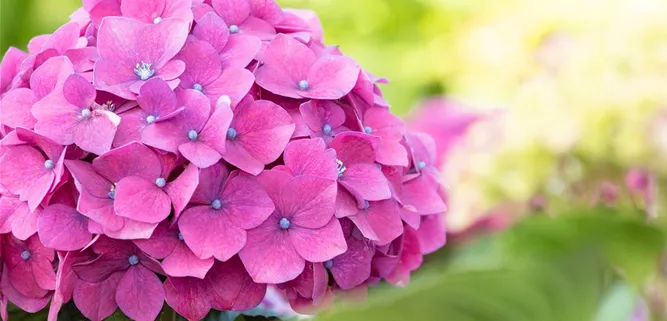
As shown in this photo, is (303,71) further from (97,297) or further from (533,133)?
(533,133)

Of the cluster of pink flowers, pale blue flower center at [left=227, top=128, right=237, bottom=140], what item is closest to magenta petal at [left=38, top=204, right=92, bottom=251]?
the cluster of pink flowers

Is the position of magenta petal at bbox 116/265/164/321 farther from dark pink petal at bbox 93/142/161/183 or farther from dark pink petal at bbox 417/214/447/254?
dark pink petal at bbox 417/214/447/254

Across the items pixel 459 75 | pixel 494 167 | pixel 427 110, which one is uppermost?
pixel 494 167

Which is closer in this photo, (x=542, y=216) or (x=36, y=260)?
(x=542, y=216)

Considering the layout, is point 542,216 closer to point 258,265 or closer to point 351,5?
point 258,265

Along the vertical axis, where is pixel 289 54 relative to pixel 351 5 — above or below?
above

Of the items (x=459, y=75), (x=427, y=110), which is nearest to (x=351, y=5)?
(x=459, y=75)
